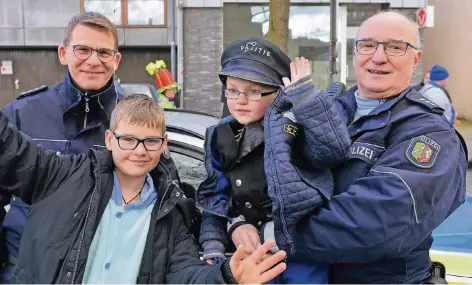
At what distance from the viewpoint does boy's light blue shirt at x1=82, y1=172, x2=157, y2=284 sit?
2.13m

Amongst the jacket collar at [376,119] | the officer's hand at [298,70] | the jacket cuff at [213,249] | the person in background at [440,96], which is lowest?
the jacket cuff at [213,249]

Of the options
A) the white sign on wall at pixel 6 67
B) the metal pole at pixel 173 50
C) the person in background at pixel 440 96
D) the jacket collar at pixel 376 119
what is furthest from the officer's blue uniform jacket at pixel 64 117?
the white sign on wall at pixel 6 67

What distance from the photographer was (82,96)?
2.51 meters

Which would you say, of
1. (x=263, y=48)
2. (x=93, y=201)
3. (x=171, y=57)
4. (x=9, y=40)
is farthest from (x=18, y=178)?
(x=9, y=40)

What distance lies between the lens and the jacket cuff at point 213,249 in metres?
2.25

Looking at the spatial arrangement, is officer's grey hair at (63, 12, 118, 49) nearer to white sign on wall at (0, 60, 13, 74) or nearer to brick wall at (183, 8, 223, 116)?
brick wall at (183, 8, 223, 116)

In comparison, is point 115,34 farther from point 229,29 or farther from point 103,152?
point 229,29

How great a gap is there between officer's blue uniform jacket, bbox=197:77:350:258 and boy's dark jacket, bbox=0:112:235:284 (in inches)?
13.4

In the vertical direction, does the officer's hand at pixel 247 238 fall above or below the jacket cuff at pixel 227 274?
above

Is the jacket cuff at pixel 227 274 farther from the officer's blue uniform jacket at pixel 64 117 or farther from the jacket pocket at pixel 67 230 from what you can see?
the officer's blue uniform jacket at pixel 64 117

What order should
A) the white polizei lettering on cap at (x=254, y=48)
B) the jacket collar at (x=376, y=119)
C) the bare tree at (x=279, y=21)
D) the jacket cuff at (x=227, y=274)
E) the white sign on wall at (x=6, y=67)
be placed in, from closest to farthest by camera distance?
the jacket cuff at (x=227, y=274), the jacket collar at (x=376, y=119), the white polizei lettering on cap at (x=254, y=48), the bare tree at (x=279, y=21), the white sign on wall at (x=6, y=67)

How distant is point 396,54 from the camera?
84.4 inches

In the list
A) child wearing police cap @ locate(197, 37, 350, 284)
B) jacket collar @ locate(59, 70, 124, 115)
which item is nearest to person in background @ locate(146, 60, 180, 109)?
jacket collar @ locate(59, 70, 124, 115)

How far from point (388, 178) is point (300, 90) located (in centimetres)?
44
